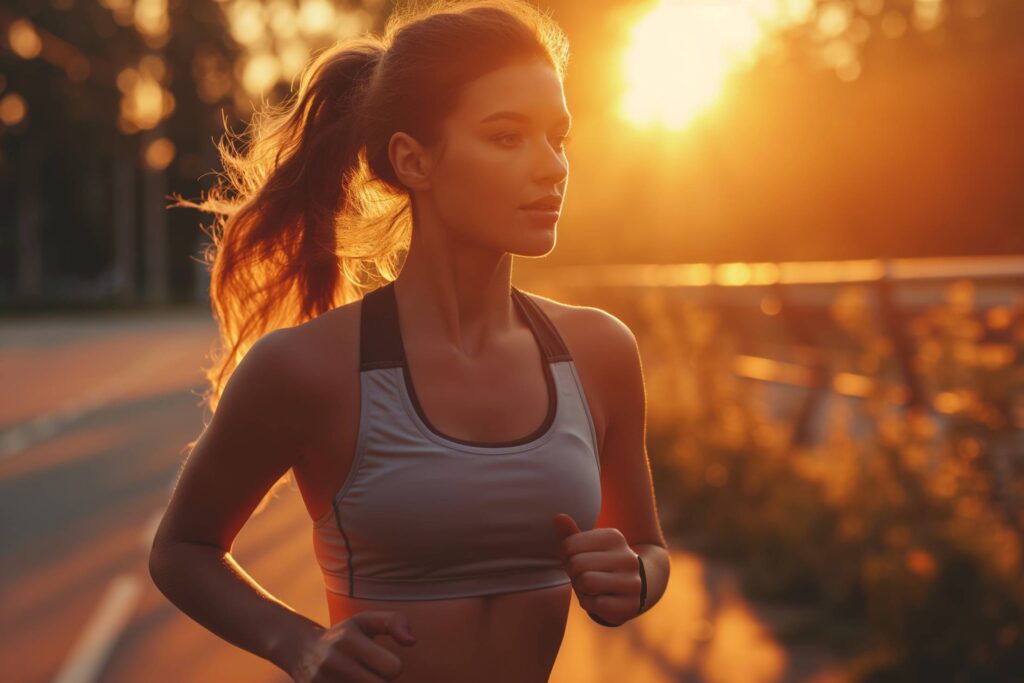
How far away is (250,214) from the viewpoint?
2.48 metres

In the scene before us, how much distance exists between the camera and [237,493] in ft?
6.91

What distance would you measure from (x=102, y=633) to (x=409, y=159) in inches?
230

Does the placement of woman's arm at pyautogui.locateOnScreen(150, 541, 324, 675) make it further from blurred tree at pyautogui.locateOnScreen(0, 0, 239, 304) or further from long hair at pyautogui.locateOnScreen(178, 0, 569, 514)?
blurred tree at pyautogui.locateOnScreen(0, 0, 239, 304)

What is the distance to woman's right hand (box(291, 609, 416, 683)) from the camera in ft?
6.18

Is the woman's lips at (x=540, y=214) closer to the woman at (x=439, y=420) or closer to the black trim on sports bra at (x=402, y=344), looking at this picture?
the woman at (x=439, y=420)

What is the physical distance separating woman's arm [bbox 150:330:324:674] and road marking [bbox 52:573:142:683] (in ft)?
15.6

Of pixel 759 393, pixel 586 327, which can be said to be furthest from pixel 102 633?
pixel 586 327

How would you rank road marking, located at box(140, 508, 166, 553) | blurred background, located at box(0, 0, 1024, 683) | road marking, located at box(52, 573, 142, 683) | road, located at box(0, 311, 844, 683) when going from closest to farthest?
blurred background, located at box(0, 0, 1024, 683) → road, located at box(0, 311, 844, 683) → road marking, located at box(52, 573, 142, 683) → road marking, located at box(140, 508, 166, 553)

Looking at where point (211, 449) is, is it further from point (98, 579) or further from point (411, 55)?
point (98, 579)

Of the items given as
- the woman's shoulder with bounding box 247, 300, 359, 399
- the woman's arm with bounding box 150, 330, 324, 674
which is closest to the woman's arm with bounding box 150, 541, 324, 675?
the woman's arm with bounding box 150, 330, 324, 674

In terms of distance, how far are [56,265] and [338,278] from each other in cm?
8435

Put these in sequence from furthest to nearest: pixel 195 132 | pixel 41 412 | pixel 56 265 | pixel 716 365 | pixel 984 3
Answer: pixel 56 265 → pixel 195 132 → pixel 984 3 → pixel 41 412 → pixel 716 365

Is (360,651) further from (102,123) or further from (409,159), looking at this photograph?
(102,123)

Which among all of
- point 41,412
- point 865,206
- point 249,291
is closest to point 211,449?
point 249,291
